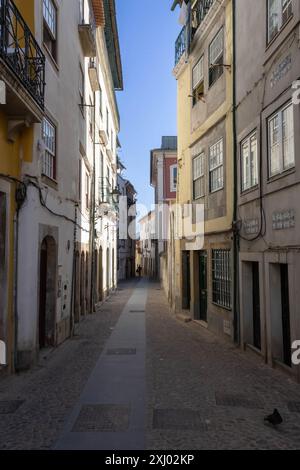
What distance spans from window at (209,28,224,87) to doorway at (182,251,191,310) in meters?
6.56

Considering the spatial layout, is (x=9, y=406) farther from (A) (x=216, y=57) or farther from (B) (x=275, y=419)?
(A) (x=216, y=57)

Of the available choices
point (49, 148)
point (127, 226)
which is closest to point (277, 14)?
point (49, 148)

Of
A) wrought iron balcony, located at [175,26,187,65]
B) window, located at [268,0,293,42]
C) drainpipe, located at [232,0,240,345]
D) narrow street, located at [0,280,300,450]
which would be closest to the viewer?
narrow street, located at [0,280,300,450]

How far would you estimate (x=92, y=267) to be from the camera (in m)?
18.9

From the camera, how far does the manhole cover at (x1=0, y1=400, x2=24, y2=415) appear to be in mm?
6488

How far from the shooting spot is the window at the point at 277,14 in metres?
8.53

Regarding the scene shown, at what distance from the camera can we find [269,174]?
9.42m

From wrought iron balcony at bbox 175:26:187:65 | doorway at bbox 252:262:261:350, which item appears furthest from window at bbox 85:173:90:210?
doorway at bbox 252:262:261:350

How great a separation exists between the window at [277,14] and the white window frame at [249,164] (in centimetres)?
206

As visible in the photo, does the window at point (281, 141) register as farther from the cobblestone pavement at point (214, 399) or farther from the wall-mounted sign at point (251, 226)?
the cobblestone pavement at point (214, 399)

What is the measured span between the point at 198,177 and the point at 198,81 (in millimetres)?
3174

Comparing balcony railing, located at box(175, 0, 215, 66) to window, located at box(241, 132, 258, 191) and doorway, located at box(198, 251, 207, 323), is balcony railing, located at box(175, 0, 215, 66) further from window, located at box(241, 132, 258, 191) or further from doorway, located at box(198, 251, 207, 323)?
doorway, located at box(198, 251, 207, 323)
